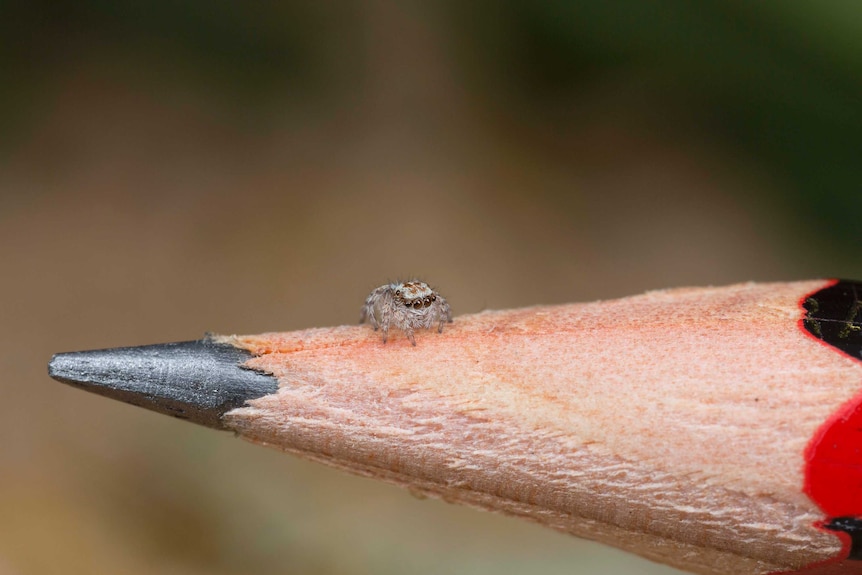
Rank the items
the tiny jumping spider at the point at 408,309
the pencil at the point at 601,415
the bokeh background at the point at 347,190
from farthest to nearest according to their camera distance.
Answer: the bokeh background at the point at 347,190 → the tiny jumping spider at the point at 408,309 → the pencil at the point at 601,415

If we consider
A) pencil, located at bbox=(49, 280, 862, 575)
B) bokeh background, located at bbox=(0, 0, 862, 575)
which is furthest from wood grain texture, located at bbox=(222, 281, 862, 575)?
bokeh background, located at bbox=(0, 0, 862, 575)

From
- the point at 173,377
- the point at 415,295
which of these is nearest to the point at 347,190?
the point at 415,295

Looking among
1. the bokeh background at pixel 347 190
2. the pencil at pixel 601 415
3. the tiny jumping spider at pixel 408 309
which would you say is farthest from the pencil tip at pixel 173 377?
Answer: the bokeh background at pixel 347 190

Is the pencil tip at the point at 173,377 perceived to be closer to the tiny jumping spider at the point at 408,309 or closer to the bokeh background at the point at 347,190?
the tiny jumping spider at the point at 408,309

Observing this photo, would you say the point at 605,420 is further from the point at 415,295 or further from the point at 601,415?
the point at 415,295

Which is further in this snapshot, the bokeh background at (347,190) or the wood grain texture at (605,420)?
the bokeh background at (347,190)

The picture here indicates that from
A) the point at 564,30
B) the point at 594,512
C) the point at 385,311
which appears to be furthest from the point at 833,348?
the point at 564,30
